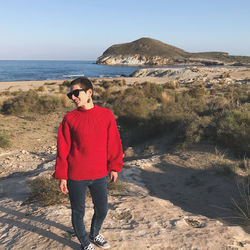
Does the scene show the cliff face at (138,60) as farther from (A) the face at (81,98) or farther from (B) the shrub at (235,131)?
(A) the face at (81,98)

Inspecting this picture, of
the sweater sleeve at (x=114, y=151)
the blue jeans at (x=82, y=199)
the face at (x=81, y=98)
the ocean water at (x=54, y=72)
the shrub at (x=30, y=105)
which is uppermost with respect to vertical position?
the face at (x=81, y=98)

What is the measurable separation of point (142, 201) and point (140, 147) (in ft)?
15.2

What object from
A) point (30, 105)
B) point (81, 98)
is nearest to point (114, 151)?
point (81, 98)

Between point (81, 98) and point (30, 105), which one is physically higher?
point (81, 98)

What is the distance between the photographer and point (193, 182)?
527cm

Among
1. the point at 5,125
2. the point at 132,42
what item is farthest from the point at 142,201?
the point at 132,42

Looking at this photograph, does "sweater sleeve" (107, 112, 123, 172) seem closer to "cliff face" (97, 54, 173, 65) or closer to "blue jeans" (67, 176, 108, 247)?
"blue jeans" (67, 176, 108, 247)

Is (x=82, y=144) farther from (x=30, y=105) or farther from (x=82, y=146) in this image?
(x=30, y=105)

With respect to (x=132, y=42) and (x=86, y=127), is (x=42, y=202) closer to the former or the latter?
(x=86, y=127)

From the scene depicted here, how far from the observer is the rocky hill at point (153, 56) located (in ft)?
350

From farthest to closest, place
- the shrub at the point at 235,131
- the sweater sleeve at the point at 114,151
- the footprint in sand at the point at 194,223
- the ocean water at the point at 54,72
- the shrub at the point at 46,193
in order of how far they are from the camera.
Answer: the ocean water at the point at 54,72 < the shrub at the point at 235,131 < the shrub at the point at 46,193 < the footprint in sand at the point at 194,223 < the sweater sleeve at the point at 114,151

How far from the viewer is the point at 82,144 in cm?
227

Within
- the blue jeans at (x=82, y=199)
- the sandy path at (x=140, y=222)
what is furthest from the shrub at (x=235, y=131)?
the blue jeans at (x=82, y=199)

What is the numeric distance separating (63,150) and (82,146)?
179mm
